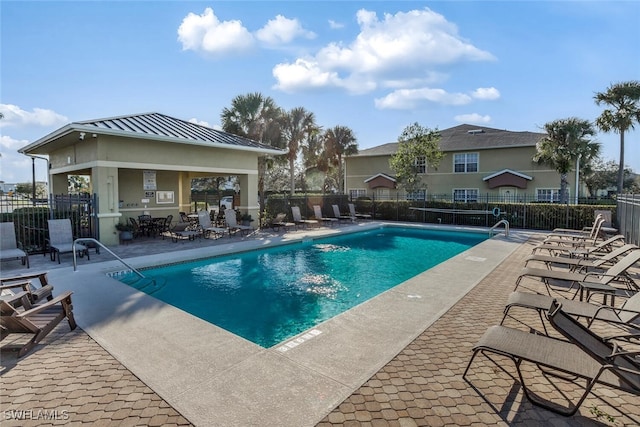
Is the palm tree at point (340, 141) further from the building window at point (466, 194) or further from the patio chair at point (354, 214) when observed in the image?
the building window at point (466, 194)

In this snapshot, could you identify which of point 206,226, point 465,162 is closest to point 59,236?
point 206,226

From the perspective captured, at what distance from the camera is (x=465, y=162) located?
27109mm

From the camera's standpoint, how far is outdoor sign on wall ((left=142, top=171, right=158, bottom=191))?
1605 cm

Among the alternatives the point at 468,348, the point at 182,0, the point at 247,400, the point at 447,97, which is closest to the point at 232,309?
the point at 247,400

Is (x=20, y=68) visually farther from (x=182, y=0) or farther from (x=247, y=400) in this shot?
(x=247, y=400)

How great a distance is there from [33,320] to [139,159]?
9.32 m

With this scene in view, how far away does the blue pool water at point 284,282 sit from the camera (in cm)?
630

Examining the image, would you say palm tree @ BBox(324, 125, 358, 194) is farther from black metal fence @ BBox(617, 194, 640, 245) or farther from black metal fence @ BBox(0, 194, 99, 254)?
black metal fence @ BBox(0, 194, 99, 254)

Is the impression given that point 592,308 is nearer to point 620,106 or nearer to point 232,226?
point 232,226

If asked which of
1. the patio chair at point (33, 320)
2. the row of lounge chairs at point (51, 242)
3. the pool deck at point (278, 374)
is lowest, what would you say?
the pool deck at point (278, 374)

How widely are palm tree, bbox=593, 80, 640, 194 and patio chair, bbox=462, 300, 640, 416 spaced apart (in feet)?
80.0

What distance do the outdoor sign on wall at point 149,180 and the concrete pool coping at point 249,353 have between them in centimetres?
1013

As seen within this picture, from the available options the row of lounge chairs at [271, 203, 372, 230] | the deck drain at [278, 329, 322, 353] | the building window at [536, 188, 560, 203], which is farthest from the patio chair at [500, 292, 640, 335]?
the building window at [536, 188, 560, 203]

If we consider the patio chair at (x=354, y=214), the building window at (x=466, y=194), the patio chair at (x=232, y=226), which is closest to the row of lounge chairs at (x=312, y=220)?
the patio chair at (x=354, y=214)
